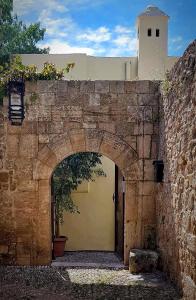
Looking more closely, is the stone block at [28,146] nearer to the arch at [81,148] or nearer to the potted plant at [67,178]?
the arch at [81,148]

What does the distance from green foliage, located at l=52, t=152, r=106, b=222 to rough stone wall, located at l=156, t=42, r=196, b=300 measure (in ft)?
9.16

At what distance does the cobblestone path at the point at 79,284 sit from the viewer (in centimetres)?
425

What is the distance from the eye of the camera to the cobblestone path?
425cm

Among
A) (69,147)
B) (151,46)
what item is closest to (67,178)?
(69,147)

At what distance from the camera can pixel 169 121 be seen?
15.8 ft

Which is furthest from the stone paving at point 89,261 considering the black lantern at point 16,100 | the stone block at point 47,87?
the stone block at point 47,87

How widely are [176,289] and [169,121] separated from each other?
226 cm

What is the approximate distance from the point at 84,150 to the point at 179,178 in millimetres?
1865

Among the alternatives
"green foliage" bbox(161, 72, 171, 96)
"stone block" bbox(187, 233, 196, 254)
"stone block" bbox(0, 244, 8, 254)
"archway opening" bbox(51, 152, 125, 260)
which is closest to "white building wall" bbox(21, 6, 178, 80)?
"archway opening" bbox(51, 152, 125, 260)

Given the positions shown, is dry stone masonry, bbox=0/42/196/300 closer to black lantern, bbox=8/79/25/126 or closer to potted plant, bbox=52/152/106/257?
black lantern, bbox=8/79/25/126

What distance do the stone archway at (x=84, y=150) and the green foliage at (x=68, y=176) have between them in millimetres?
1909

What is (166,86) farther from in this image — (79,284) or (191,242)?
(79,284)

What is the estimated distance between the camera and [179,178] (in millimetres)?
4203

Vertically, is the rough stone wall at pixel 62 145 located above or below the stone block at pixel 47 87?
below
